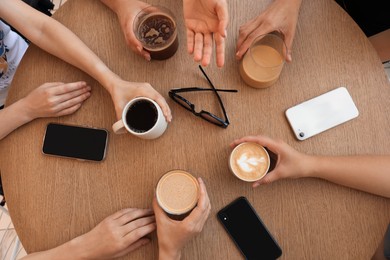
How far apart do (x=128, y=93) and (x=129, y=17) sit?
0.81 feet

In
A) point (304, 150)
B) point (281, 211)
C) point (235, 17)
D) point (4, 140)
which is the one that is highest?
point (235, 17)

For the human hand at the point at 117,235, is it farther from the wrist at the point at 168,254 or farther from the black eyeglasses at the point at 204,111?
the black eyeglasses at the point at 204,111

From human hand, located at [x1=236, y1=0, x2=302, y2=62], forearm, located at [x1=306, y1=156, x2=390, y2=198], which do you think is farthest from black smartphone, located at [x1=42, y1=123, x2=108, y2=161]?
forearm, located at [x1=306, y1=156, x2=390, y2=198]

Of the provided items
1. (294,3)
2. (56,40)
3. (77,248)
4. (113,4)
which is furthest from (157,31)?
(77,248)

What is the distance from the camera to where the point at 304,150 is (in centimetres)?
82

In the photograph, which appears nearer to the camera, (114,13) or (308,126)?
(308,126)

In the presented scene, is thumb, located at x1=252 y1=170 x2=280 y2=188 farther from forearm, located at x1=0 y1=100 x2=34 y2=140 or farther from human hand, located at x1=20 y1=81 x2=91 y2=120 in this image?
forearm, located at x1=0 y1=100 x2=34 y2=140

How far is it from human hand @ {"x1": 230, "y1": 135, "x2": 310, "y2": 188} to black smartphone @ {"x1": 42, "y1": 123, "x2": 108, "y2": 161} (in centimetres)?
40

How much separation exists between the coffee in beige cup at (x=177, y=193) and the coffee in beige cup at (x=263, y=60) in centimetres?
Result: 34

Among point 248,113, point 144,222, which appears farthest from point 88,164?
point 248,113

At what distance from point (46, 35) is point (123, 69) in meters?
0.28

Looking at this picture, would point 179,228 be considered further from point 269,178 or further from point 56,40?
point 56,40

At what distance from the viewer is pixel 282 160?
0.76 m

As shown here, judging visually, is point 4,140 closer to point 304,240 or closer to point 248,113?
point 248,113
